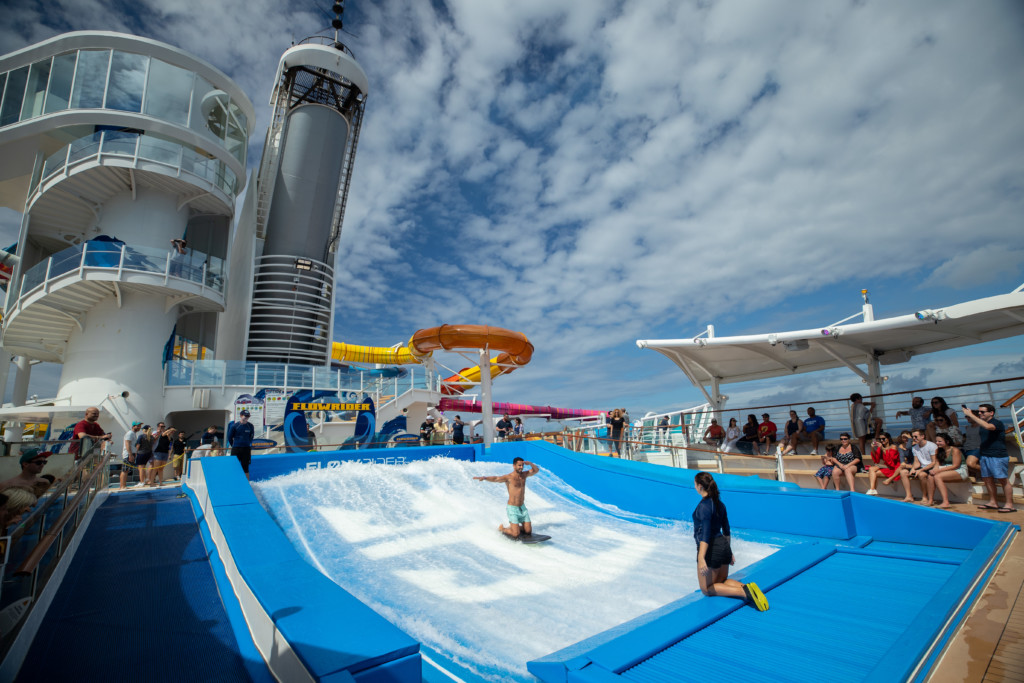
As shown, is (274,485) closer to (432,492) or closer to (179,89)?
(432,492)

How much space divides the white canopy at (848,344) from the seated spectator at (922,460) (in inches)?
119

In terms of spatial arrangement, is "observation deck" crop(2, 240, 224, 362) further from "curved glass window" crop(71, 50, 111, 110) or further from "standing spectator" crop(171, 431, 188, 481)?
"standing spectator" crop(171, 431, 188, 481)

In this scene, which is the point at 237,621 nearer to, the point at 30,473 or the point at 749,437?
the point at 30,473

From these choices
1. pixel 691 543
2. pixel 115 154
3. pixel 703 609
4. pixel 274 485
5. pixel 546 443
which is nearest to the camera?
pixel 703 609

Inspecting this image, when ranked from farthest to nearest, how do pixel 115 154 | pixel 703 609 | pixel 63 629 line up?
pixel 115 154, pixel 703 609, pixel 63 629

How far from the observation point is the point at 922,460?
7406 millimetres

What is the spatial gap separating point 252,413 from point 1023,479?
19.1 meters

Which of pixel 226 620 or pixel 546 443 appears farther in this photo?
pixel 546 443

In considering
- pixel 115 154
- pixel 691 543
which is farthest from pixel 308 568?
pixel 115 154

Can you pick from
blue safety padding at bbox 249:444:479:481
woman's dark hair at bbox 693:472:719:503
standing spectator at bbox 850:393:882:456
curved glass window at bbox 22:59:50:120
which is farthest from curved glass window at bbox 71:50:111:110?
standing spectator at bbox 850:393:882:456

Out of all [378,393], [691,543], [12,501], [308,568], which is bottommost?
[691,543]

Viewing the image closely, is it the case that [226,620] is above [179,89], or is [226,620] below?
below

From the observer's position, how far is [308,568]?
3975 mm

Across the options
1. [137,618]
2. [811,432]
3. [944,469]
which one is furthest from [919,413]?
[137,618]
